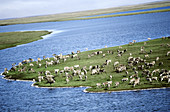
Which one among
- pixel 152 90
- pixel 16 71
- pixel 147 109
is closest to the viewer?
pixel 147 109

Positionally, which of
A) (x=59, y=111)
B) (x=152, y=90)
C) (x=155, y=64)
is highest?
(x=155, y=64)

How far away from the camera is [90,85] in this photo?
42.4 metres

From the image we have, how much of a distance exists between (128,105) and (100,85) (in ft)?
30.3

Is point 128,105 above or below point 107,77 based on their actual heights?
below

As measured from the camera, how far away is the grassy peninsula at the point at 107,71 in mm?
40281

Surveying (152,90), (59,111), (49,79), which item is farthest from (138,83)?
(49,79)

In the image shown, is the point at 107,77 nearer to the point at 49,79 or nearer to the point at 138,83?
the point at 138,83

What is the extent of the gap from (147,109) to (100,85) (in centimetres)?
1172

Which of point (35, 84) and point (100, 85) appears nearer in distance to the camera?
point (100, 85)

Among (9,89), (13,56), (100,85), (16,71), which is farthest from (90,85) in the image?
(13,56)

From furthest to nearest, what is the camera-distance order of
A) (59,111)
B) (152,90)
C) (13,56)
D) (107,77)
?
1. (13,56)
2. (107,77)
3. (152,90)
4. (59,111)

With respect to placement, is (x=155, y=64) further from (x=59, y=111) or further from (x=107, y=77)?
(x=59, y=111)

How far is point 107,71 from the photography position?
4884 centimetres

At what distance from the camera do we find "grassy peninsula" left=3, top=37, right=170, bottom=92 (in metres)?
40.3
